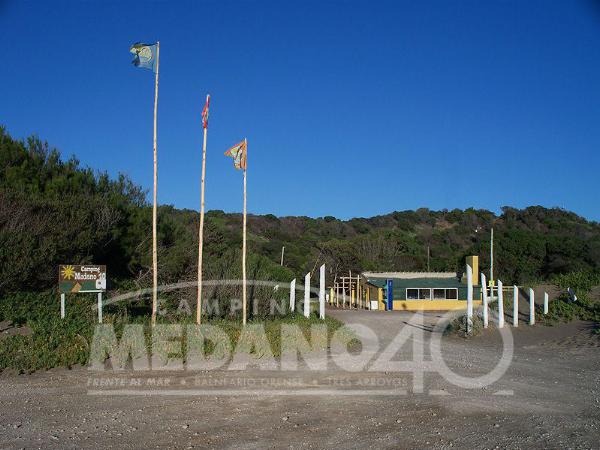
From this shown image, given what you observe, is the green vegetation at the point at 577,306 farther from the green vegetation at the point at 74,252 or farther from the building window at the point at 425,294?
the building window at the point at 425,294

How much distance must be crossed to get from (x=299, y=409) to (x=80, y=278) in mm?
9057

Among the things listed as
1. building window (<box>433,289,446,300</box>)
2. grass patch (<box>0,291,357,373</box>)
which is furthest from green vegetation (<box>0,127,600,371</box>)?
building window (<box>433,289,446,300</box>)

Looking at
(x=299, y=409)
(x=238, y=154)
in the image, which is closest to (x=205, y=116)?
(x=238, y=154)

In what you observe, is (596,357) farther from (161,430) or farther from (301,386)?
(161,430)

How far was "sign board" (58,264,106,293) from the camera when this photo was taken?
15.2 metres

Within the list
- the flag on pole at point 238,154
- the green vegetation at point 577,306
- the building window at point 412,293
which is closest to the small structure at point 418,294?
the building window at point 412,293

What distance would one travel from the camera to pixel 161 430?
7.34 metres

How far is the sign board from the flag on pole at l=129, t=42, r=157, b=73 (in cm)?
536

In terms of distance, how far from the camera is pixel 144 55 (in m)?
16.2

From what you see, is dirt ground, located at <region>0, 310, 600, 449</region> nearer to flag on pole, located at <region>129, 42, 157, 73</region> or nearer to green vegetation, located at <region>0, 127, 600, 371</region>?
green vegetation, located at <region>0, 127, 600, 371</region>

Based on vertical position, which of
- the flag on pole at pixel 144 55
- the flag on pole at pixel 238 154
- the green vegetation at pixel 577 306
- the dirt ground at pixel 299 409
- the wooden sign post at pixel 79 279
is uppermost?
the flag on pole at pixel 144 55

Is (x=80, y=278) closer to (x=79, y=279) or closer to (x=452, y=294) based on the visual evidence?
(x=79, y=279)

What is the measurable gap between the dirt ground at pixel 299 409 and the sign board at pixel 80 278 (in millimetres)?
3931

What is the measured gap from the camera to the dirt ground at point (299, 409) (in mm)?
6879
